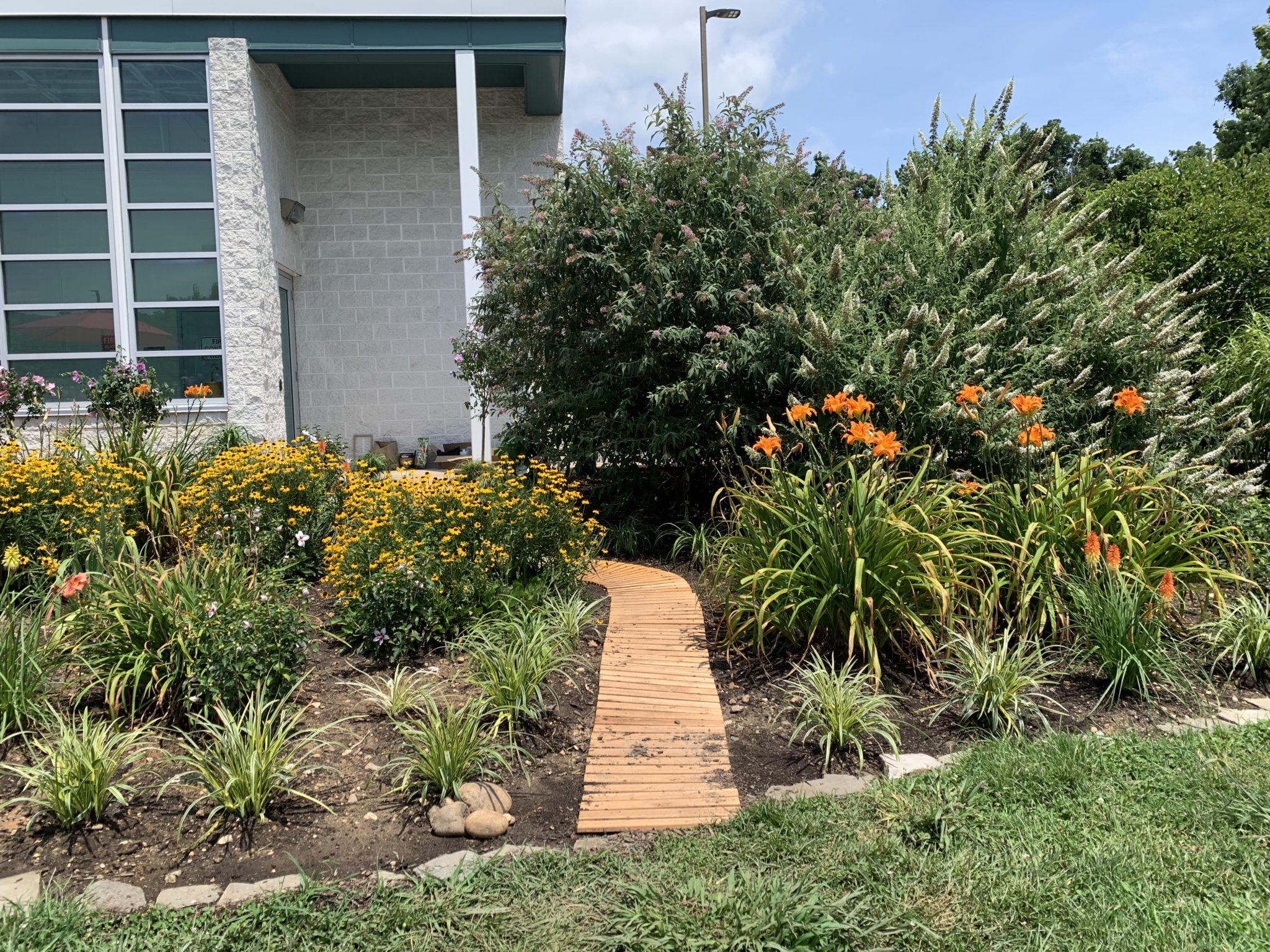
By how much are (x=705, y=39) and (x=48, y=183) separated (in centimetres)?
1101

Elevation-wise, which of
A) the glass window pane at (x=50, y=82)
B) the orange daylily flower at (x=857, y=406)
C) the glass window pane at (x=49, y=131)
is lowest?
the orange daylily flower at (x=857, y=406)

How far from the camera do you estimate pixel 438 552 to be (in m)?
4.52

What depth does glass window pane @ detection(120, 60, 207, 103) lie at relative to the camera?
945cm

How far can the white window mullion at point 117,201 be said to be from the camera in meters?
9.34

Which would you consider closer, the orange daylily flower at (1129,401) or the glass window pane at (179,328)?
the orange daylily flower at (1129,401)

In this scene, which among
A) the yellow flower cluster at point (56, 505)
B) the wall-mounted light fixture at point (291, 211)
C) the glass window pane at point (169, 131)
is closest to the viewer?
the yellow flower cluster at point (56, 505)

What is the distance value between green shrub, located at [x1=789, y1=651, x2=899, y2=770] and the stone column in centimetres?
780

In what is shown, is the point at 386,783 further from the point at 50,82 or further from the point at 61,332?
the point at 50,82

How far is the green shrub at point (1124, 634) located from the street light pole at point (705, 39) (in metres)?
12.4

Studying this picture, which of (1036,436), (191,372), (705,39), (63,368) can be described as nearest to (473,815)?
(1036,436)

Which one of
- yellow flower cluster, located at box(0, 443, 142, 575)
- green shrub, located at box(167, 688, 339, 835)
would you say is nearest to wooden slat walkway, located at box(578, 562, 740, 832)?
green shrub, located at box(167, 688, 339, 835)

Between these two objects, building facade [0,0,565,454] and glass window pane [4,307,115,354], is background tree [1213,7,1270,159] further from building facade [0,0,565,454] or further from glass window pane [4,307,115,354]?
glass window pane [4,307,115,354]

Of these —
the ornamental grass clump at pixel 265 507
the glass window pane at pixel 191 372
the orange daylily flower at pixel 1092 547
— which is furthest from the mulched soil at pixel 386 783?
the glass window pane at pixel 191 372

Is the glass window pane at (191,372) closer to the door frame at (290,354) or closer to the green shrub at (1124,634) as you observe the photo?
the door frame at (290,354)
